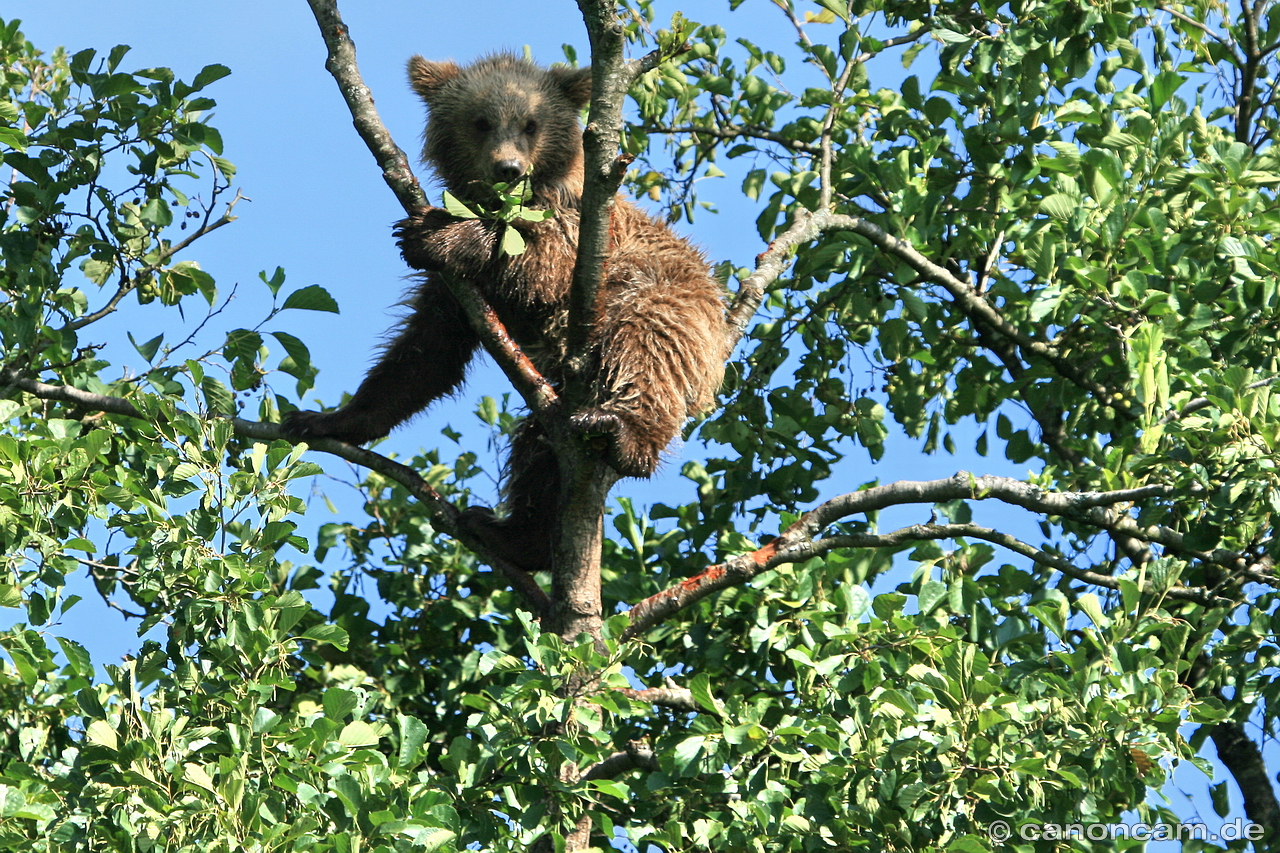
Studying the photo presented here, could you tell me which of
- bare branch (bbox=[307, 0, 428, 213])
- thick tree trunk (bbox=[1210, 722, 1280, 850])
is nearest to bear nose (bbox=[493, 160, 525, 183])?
bare branch (bbox=[307, 0, 428, 213])

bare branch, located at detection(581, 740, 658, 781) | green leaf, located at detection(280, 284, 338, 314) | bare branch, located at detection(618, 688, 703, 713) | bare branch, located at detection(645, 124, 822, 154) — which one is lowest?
bare branch, located at detection(581, 740, 658, 781)

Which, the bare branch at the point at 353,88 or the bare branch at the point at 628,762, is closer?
the bare branch at the point at 628,762

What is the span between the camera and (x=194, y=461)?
3586 mm

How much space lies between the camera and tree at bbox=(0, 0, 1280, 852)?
3.29m

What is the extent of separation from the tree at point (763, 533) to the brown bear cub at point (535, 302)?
0.86ft

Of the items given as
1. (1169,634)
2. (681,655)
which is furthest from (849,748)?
(681,655)

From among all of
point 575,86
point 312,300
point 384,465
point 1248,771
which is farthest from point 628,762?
point 575,86

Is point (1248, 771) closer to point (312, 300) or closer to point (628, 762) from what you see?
point (628, 762)

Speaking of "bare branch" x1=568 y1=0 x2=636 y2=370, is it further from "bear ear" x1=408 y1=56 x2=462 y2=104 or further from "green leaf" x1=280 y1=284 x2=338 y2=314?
"bear ear" x1=408 y1=56 x2=462 y2=104

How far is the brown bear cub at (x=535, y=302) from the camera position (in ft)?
16.0

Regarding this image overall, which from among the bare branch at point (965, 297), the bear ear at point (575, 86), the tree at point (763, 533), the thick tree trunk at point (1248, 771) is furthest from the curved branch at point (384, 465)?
the thick tree trunk at point (1248, 771)

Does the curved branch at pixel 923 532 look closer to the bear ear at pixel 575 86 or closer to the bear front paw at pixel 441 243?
the bear front paw at pixel 441 243

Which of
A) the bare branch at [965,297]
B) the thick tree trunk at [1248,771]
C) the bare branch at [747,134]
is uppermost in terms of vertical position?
the bare branch at [747,134]

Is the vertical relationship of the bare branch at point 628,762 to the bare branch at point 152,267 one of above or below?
below
